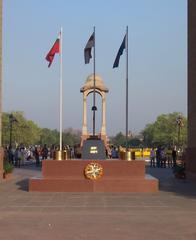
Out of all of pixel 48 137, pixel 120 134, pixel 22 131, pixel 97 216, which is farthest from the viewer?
pixel 48 137

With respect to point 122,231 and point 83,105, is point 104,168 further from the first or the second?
point 83,105

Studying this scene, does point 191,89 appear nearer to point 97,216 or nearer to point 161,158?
point 97,216

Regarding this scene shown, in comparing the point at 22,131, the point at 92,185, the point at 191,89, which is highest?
the point at 22,131

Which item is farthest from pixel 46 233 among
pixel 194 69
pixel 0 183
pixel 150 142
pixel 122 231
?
Answer: pixel 150 142

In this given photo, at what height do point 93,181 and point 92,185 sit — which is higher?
point 93,181

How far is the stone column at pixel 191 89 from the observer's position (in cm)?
2559

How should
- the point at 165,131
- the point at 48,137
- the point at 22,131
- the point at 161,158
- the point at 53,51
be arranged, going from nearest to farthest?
the point at 53,51
the point at 161,158
the point at 22,131
the point at 165,131
the point at 48,137

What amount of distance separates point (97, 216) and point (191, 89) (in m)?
14.7

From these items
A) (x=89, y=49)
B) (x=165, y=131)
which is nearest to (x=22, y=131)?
(x=165, y=131)

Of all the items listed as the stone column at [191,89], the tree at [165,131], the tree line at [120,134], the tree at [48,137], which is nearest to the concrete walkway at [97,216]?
the stone column at [191,89]

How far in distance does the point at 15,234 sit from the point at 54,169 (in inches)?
385

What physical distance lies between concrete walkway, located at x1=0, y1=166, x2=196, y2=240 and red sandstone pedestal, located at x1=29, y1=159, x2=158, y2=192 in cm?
74

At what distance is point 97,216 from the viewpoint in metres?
13.0

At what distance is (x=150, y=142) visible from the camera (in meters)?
136
